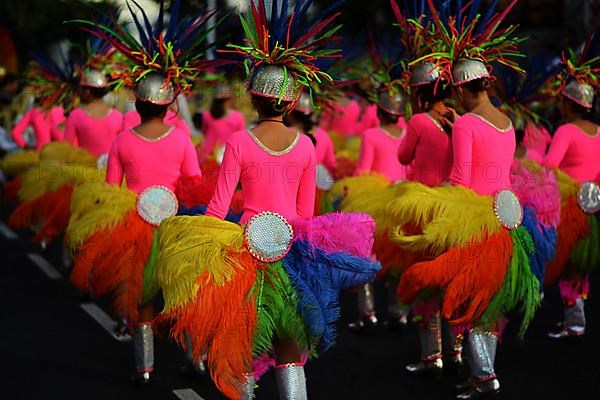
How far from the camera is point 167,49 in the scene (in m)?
5.90

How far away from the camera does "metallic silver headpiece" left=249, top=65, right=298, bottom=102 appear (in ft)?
14.7

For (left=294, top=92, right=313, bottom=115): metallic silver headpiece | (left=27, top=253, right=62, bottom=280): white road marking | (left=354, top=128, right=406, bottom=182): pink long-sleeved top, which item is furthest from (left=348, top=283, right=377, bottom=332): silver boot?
(left=27, top=253, right=62, bottom=280): white road marking

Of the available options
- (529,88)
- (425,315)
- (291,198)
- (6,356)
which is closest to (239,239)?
(291,198)

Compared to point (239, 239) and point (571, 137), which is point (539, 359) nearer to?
point (571, 137)

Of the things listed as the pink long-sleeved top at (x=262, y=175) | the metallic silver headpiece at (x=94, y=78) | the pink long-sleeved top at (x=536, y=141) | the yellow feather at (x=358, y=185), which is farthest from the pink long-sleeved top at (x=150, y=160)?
the pink long-sleeved top at (x=536, y=141)

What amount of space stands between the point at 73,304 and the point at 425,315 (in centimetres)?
367

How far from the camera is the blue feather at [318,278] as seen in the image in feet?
14.2

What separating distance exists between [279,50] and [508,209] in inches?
62.7

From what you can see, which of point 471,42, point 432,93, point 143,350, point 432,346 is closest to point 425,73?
point 432,93

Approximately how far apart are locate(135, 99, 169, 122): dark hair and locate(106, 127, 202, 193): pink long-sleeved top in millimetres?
115

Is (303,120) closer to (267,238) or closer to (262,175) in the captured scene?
(262,175)

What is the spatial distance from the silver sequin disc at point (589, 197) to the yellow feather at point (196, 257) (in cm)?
312

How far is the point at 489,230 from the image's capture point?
5.22 m

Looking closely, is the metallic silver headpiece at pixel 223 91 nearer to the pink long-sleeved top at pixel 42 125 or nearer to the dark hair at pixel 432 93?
the pink long-sleeved top at pixel 42 125
